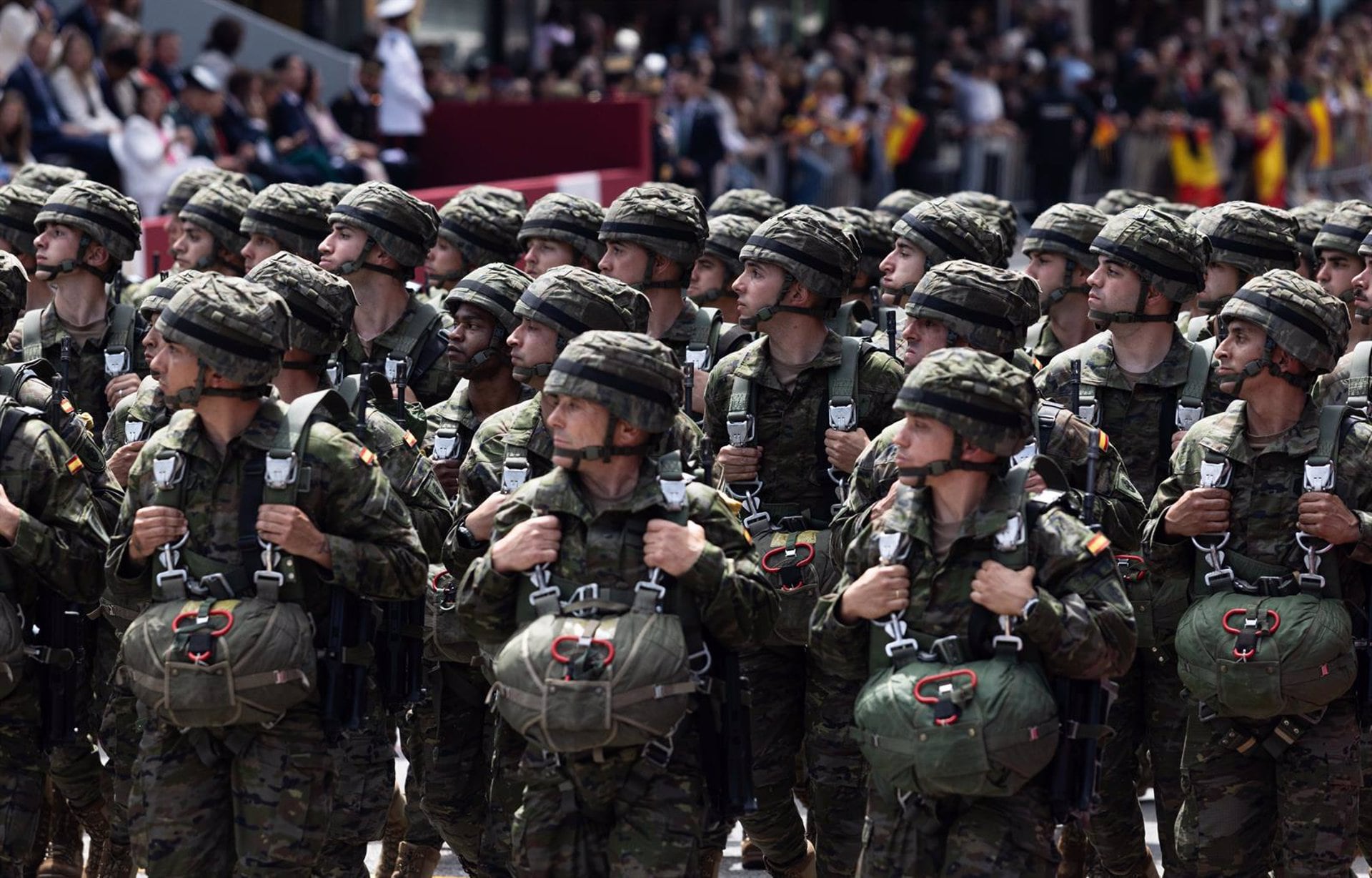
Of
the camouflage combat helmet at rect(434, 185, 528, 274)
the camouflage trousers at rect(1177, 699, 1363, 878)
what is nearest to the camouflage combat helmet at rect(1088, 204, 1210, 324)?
the camouflage trousers at rect(1177, 699, 1363, 878)

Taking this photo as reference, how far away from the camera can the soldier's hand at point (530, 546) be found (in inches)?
265

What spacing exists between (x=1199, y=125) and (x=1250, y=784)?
22.4 metres

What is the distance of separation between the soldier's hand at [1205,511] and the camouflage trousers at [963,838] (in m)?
1.26

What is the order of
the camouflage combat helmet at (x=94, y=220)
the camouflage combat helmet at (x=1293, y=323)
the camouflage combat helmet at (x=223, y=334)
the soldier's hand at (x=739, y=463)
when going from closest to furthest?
the camouflage combat helmet at (x=223, y=334)
the camouflage combat helmet at (x=1293, y=323)
the soldier's hand at (x=739, y=463)
the camouflage combat helmet at (x=94, y=220)

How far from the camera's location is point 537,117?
71.5ft

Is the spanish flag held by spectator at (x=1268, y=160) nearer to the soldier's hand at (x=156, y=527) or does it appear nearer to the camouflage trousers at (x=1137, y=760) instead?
the camouflage trousers at (x=1137, y=760)

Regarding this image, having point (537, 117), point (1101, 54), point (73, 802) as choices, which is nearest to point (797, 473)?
point (73, 802)

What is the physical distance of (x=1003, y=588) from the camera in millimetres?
6516

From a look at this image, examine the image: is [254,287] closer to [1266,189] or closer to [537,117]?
[537,117]

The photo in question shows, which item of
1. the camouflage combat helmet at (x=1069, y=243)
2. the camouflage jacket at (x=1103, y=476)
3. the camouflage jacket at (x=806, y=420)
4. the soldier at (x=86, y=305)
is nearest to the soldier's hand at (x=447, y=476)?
the camouflage jacket at (x=806, y=420)

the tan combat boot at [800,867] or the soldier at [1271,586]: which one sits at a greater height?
the soldier at [1271,586]

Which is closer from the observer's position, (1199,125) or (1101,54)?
(1199,125)

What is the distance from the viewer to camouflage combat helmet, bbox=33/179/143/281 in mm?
9734

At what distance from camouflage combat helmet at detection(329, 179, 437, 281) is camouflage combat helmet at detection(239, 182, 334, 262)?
1.49 ft
